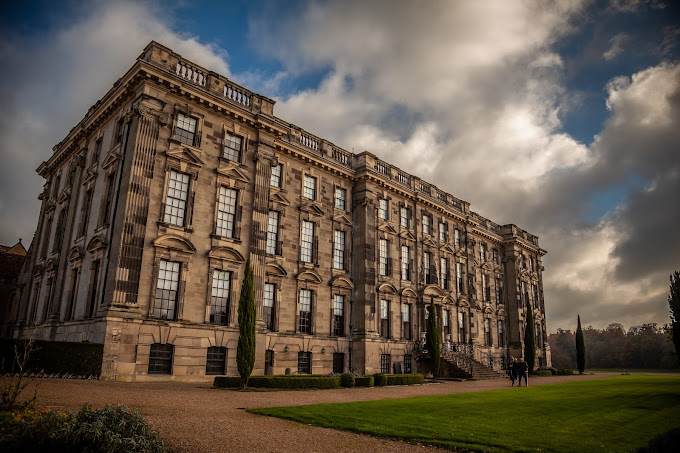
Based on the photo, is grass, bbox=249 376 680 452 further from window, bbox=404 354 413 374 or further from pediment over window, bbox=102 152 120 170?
window, bbox=404 354 413 374

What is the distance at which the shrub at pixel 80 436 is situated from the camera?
23.4 feet

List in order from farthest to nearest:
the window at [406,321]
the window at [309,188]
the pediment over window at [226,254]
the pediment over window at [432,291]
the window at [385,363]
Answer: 1. the pediment over window at [432,291]
2. the window at [406,321]
3. the window at [385,363]
4. the window at [309,188]
5. the pediment over window at [226,254]

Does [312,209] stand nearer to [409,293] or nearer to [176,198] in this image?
[176,198]

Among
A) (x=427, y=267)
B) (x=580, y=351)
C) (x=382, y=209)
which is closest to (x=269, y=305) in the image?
(x=382, y=209)

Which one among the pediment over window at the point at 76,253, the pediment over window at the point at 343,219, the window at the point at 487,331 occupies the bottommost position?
the window at the point at 487,331

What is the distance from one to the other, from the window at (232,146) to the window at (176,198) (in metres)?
3.35

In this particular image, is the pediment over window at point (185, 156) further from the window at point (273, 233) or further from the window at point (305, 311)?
the window at point (305, 311)

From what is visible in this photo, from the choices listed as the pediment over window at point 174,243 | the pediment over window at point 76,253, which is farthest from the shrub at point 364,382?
the pediment over window at point 76,253

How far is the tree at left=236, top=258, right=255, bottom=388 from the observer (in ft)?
70.4

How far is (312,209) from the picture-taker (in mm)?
32344

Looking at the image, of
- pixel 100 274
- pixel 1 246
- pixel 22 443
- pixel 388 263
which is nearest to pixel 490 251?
pixel 388 263

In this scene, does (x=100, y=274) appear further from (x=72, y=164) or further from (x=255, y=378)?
(x=72, y=164)

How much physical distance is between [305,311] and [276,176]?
9609mm

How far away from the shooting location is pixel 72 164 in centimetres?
3272
